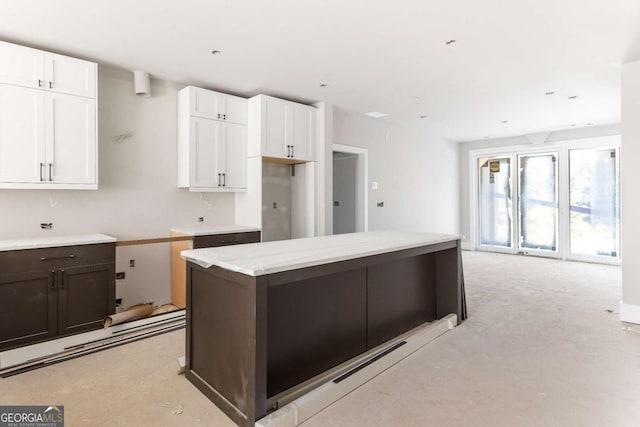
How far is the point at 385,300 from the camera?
117 inches

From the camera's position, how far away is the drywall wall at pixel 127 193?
3.29m

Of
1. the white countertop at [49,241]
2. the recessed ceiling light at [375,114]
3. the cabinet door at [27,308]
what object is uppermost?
the recessed ceiling light at [375,114]

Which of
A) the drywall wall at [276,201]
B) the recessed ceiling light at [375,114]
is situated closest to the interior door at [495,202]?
the recessed ceiling light at [375,114]

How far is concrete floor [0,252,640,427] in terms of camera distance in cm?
201

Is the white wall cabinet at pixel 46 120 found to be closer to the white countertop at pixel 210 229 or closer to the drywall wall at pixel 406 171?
the white countertop at pixel 210 229

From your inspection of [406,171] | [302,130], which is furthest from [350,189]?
[302,130]

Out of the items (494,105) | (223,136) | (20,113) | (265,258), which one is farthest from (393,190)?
(20,113)

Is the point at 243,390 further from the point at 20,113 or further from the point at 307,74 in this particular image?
the point at 307,74

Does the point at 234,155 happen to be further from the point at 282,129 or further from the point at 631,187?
the point at 631,187

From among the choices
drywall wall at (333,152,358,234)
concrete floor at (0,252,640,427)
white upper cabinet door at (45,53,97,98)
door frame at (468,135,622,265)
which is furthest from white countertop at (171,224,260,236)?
door frame at (468,135,622,265)

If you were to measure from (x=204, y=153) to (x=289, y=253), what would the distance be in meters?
2.27

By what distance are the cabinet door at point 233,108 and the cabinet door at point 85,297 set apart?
6.78ft

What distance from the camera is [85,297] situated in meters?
3.07

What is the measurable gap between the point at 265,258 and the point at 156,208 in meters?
2.44
